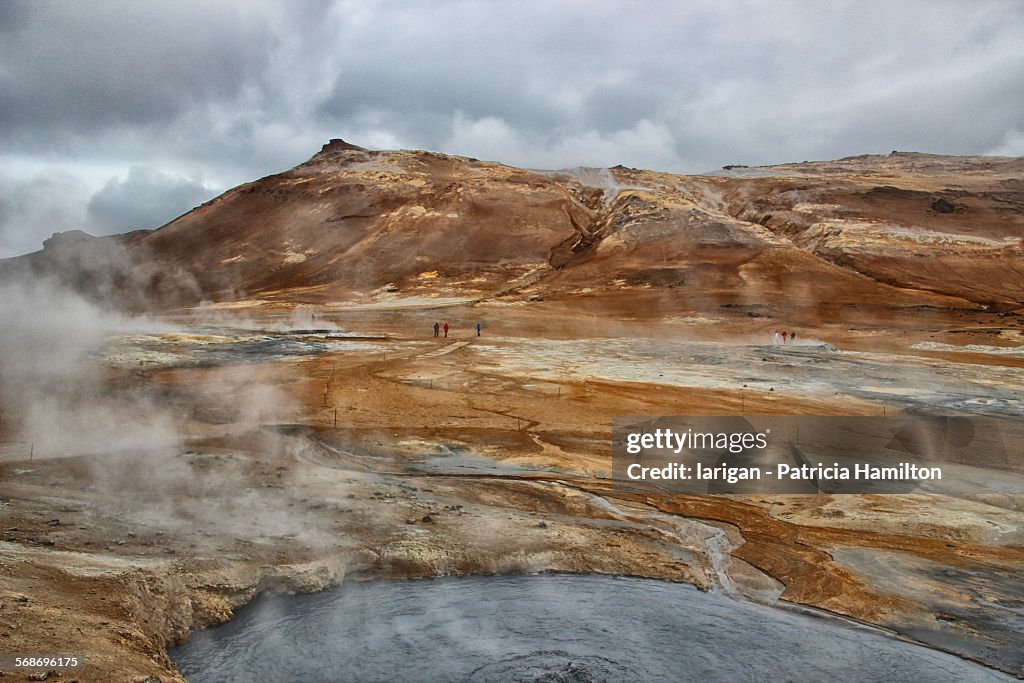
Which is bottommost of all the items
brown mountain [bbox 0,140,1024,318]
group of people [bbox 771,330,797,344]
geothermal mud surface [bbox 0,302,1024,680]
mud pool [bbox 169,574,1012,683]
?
mud pool [bbox 169,574,1012,683]

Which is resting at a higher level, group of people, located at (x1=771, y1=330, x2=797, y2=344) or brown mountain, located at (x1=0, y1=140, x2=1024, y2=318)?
brown mountain, located at (x1=0, y1=140, x2=1024, y2=318)

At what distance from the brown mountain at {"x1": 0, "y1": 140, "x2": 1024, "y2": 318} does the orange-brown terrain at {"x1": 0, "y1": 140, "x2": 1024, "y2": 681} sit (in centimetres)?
64

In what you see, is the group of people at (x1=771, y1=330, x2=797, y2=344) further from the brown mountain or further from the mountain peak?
the mountain peak

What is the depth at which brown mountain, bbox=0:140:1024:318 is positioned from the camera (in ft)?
211

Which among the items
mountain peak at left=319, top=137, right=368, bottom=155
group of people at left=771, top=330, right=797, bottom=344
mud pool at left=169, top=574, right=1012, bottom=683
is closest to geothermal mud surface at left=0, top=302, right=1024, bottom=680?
mud pool at left=169, top=574, right=1012, bottom=683

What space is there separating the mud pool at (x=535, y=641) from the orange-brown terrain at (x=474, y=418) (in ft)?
1.40

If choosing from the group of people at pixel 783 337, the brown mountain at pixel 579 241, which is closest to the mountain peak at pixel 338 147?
the brown mountain at pixel 579 241

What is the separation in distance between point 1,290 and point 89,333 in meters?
4.34

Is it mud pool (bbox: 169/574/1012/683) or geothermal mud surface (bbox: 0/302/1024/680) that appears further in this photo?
geothermal mud surface (bbox: 0/302/1024/680)

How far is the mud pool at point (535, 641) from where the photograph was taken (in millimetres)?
9172

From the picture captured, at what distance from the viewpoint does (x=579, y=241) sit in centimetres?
8231

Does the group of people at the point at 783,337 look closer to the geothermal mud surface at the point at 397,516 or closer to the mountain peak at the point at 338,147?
the geothermal mud surface at the point at 397,516

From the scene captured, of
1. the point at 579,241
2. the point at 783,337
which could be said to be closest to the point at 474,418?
the point at 783,337

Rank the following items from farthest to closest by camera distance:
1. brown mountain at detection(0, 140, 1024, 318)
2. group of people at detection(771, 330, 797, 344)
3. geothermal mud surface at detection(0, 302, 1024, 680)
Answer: brown mountain at detection(0, 140, 1024, 318), group of people at detection(771, 330, 797, 344), geothermal mud surface at detection(0, 302, 1024, 680)
